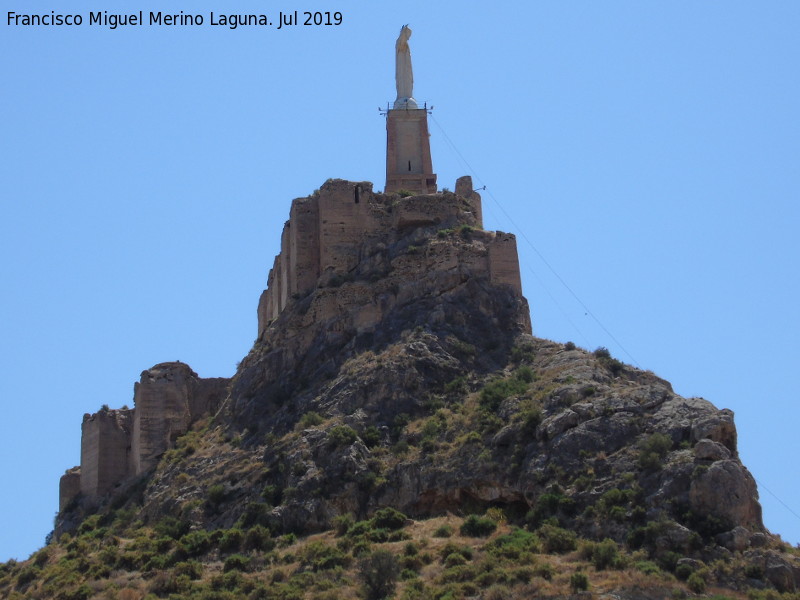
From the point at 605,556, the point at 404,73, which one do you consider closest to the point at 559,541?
the point at 605,556

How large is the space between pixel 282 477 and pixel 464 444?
655 cm

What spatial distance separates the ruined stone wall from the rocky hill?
0.09 m

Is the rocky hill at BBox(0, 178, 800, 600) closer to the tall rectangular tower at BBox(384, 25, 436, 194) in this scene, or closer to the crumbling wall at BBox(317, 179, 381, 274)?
the crumbling wall at BBox(317, 179, 381, 274)

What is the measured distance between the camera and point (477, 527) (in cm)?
5206

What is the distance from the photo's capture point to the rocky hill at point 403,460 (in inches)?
1912

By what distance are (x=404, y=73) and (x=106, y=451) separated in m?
21.8

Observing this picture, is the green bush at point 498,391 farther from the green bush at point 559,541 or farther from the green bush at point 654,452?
the green bush at point 559,541

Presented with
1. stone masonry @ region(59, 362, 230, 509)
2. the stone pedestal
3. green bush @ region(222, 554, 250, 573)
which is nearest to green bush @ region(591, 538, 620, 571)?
green bush @ region(222, 554, 250, 573)

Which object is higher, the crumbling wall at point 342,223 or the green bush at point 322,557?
the crumbling wall at point 342,223

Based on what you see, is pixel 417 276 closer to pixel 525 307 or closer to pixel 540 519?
pixel 525 307

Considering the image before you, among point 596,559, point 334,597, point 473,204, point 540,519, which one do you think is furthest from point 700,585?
point 473,204

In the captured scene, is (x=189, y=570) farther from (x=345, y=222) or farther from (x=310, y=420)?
(x=345, y=222)

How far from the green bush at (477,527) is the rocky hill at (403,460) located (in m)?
0.12

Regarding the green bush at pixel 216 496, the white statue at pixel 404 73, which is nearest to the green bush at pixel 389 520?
the green bush at pixel 216 496
